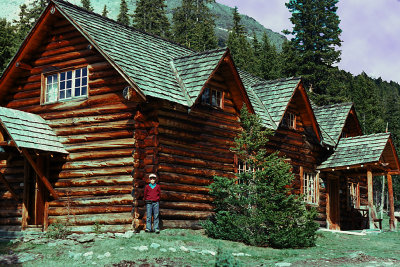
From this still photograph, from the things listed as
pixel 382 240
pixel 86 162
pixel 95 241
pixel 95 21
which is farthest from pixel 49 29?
pixel 382 240

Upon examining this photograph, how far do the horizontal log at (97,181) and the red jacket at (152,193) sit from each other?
0.80 meters

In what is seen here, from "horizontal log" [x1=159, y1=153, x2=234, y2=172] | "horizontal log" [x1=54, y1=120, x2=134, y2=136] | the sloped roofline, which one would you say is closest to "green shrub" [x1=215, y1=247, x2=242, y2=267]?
"horizontal log" [x1=159, y1=153, x2=234, y2=172]

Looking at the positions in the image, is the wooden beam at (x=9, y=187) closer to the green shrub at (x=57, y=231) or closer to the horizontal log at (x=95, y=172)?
the horizontal log at (x=95, y=172)

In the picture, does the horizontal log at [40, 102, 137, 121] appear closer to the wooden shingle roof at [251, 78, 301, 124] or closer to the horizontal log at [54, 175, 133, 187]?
the horizontal log at [54, 175, 133, 187]

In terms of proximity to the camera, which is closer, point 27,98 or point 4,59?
point 27,98

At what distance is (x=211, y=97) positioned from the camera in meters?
20.7

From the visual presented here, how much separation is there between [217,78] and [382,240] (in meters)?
9.46

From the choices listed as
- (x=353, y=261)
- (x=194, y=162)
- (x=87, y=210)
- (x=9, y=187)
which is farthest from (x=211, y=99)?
(x=353, y=261)

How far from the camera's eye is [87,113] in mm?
18781

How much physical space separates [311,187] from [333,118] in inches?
205

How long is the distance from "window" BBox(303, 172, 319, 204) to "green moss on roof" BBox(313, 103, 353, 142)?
2607mm

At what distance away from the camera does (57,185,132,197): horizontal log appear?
56.1 ft

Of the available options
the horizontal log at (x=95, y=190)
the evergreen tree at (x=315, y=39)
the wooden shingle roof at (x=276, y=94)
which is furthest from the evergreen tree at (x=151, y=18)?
the horizontal log at (x=95, y=190)

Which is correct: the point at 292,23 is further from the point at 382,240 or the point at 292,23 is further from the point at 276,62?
the point at 382,240
